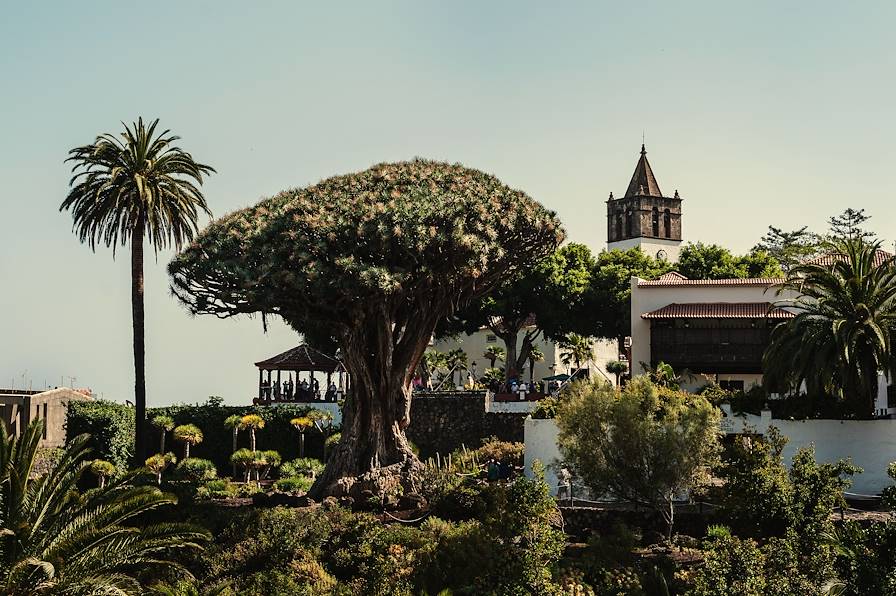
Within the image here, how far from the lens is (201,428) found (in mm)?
48625

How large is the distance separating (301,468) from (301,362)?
9.34 metres

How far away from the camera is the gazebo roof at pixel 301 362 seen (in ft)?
177

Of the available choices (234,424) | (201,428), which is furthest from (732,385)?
(201,428)

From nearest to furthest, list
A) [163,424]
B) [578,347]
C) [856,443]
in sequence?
[856,443] < [163,424] < [578,347]

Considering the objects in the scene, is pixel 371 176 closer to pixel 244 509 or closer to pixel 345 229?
pixel 345 229

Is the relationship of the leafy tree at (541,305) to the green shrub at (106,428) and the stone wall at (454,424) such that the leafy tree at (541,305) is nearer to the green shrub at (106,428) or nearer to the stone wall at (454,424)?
the stone wall at (454,424)

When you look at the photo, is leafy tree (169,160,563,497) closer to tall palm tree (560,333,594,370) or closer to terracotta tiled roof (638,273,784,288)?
terracotta tiled roof (638,273,784,288)

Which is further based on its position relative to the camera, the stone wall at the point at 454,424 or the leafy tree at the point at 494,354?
the leafy tree at the point at 494,354

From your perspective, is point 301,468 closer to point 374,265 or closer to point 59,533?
point 374,265

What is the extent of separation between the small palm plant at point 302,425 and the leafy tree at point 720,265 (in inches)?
1136

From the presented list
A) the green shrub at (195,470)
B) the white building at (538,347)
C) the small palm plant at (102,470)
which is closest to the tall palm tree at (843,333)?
the green shrub at (195,470)

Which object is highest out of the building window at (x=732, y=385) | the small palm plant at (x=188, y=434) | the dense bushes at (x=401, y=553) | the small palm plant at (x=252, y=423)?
the building window at (x=732, y=385)

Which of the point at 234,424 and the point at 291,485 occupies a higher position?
the point at 234,424

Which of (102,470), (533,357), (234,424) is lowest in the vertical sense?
(102,470)
